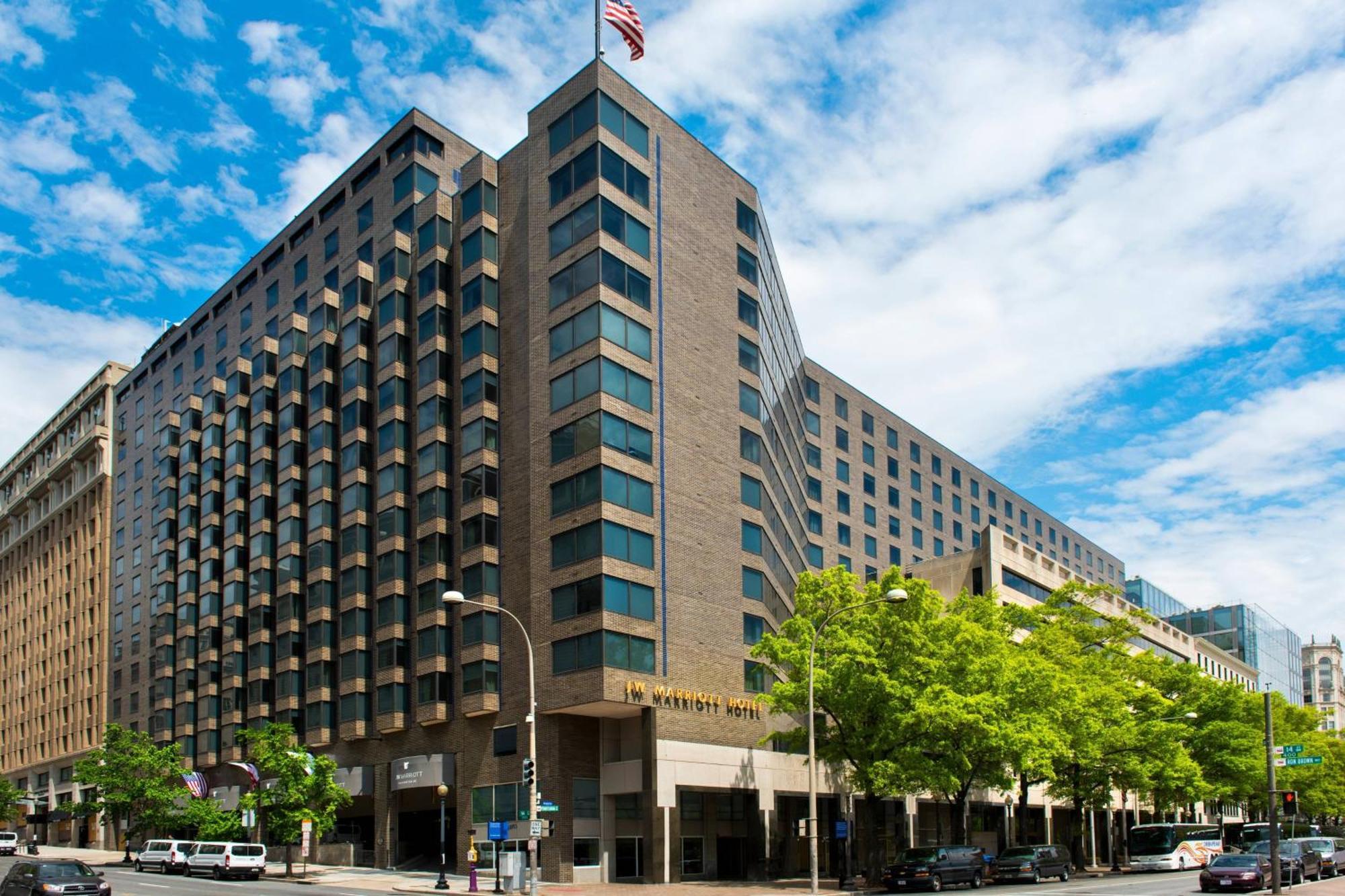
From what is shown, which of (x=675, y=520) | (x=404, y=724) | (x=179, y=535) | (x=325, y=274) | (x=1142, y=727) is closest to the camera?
(x=675, y=520)

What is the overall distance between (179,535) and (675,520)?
4691 centimetres

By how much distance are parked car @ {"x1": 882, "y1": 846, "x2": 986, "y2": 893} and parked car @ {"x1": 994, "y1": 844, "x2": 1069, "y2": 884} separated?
570cm

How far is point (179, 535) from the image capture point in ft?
284

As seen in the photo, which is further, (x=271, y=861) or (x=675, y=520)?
(x=271, y=861)

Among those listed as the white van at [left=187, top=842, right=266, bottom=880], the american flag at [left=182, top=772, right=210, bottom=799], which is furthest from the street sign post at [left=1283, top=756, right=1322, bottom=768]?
the american flag at [left=182, top=772, right=210, bottom=799]

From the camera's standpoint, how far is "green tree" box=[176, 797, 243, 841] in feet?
206

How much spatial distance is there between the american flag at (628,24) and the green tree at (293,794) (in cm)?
3605

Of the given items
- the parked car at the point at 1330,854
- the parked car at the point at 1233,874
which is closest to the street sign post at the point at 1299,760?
the parked car at the point at 1233,874

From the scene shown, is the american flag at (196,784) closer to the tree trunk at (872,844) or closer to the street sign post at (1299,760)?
the tree trunk at (872,844)

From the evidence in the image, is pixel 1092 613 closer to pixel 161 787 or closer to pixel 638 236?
pixel 638 236

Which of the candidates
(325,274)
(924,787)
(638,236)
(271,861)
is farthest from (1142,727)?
(325,274)

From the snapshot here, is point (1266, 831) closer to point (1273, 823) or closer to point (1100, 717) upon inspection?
point (1100, 717)

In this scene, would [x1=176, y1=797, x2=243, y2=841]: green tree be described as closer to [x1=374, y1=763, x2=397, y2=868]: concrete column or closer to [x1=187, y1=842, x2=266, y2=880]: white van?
[x1=187, y1=842, x2=266, y2=880]: white van

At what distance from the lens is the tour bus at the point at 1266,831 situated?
67188 millimetres
